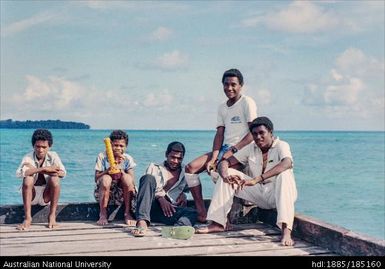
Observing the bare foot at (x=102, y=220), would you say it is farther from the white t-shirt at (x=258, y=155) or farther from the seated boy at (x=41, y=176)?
the white t-shirt at (x=258, y=155)

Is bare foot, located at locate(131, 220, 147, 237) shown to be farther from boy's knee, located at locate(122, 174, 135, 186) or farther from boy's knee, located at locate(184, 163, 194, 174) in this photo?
boy's knee, located at locate(184, 163, 194, 174)

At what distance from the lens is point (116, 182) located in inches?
221

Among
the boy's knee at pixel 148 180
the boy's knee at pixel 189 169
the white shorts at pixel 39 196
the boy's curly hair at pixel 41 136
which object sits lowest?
the white shorts at pixel 39 196

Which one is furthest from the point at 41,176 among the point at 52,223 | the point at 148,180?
the point at 148,180

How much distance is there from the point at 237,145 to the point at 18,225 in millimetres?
2602

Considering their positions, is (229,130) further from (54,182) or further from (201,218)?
(54,182)

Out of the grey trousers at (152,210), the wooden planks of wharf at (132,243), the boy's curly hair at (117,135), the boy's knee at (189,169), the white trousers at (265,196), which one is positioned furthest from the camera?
the boy's curly hair at (117,135)

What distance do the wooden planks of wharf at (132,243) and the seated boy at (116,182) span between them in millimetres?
263

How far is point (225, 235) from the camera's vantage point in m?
4.84

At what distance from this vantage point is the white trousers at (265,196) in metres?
4.56

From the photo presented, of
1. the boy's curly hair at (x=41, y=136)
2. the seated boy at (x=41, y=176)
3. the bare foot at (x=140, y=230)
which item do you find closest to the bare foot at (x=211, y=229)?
the bare foot at (x=140, y=230)

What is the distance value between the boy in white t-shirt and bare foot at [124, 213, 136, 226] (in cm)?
74

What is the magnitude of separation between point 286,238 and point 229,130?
67.2 inches
